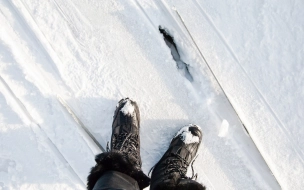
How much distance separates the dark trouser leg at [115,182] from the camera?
1766 mm

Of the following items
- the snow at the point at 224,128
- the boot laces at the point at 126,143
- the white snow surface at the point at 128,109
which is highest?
the white snow surface at the point at 128,109

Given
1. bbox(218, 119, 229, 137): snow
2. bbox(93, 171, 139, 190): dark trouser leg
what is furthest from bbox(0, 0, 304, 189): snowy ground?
bbox(93, 171, 139, 190): dark trouser leg

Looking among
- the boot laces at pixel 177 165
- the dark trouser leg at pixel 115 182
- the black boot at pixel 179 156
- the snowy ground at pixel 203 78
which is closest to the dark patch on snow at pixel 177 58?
the snowy ground at pixel 203 78

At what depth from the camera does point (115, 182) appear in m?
1.79

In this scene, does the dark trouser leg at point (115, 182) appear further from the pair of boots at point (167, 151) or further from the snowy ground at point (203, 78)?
the snowy ground at point (203, 78)

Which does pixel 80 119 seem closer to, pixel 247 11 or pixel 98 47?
pixel 98 47

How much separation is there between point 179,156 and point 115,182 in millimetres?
596

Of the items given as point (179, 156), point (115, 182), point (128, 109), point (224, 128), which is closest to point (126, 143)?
point (128, 109)

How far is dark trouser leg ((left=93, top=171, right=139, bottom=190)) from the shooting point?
5.79 ft

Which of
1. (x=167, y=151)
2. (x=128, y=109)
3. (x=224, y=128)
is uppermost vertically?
(x=128, y=109)

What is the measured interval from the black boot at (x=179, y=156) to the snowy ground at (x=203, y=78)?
67 millimetres

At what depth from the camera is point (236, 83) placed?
231 centimetres

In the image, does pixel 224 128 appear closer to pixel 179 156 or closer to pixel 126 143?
pixel 179 156

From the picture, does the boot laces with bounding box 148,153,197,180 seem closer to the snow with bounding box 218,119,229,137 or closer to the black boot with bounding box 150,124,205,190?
the black boot with bounding box 150,124,205,190
